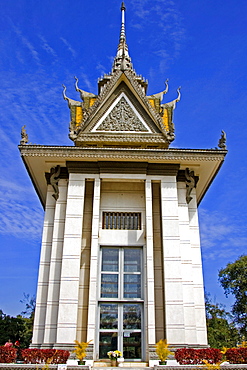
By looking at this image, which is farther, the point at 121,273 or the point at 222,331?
the point at 222,331

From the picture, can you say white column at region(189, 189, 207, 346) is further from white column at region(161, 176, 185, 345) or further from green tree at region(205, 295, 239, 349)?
green tree at region(205, 295, 239, 349)

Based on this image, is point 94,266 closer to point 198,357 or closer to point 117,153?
point 117,153

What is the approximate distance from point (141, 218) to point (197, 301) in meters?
3.72

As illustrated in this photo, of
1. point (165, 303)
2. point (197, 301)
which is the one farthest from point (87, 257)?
point (197, 301)

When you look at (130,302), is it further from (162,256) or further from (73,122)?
(73,122)

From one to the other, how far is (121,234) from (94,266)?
5.99 feet

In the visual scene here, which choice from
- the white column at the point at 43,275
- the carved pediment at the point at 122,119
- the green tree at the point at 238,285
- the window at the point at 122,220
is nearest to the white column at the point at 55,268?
the white column at the point at 43,275

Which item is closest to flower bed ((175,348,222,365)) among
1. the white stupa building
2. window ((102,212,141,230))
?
the white stupa building

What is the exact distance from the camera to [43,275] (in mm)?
14055

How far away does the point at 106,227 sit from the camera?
582 inches

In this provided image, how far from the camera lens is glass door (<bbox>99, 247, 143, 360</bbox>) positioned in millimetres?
13102

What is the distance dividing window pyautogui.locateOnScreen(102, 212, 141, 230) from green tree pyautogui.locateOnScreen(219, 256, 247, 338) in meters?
15.8

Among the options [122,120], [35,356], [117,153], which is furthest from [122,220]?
[35,356]

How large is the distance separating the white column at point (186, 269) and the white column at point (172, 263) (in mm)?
462
